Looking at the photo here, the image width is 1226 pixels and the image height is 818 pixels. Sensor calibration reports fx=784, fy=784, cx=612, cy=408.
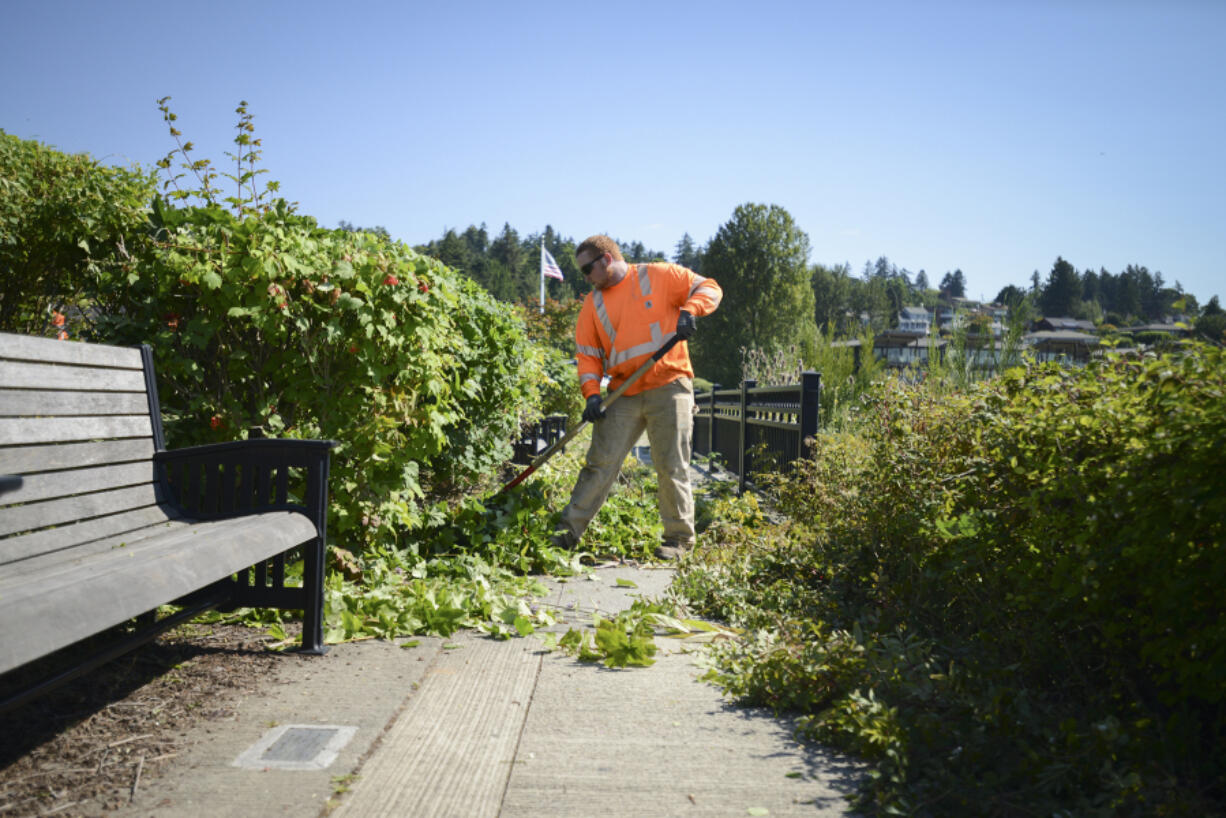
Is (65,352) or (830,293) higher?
(830,293)

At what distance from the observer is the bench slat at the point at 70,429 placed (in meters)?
2.40

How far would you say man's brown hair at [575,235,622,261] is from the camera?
529 cm

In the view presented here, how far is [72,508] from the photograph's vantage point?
2.57 m

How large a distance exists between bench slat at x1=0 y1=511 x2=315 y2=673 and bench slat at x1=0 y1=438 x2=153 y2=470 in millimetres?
355

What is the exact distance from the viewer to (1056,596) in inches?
91.5

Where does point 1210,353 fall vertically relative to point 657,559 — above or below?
above

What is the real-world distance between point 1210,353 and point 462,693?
2.48m

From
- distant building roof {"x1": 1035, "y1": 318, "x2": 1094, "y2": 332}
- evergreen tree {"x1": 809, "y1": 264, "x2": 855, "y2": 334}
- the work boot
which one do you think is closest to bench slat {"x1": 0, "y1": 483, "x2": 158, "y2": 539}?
the work boot

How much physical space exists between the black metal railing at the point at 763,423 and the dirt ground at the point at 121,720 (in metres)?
4.18

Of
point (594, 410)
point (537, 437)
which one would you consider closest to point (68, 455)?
point (594, 410)

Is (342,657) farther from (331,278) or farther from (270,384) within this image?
(331,278)

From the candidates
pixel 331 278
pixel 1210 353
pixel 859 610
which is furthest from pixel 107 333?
pixel 1210 353

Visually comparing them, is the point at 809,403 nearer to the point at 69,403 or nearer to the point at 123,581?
the point at 69,403

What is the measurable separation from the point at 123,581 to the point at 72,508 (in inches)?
36.8
